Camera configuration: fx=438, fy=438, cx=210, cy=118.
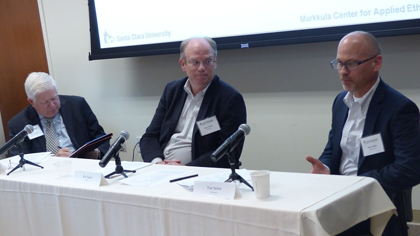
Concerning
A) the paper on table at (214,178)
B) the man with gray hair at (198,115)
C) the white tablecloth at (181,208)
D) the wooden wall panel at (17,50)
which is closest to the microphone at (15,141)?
the white tablecloth at (181,208)

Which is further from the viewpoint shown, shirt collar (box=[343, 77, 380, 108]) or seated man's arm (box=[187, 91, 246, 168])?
seated man's arm (box=[187, 91, 246, 168])

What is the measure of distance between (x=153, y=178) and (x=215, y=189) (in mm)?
442

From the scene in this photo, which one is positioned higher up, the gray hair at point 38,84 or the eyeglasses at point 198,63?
the eyeglasses at point 198,63

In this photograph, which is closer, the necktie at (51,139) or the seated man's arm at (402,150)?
the seated man's arm at (402,150)

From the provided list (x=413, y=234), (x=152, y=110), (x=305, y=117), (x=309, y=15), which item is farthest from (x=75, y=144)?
(x=413, y=234)

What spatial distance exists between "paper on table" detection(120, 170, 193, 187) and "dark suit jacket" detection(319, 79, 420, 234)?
0.84 m

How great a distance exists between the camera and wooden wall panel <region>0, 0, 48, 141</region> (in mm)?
4402

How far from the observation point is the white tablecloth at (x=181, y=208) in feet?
4.57

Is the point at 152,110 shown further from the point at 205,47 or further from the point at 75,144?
the point at 205,47

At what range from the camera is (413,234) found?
9.45 feet

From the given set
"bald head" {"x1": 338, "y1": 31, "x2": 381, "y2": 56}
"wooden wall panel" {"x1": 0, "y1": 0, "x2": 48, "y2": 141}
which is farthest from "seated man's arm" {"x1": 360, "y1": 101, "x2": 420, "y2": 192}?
"wooden wall panel" {"x1": 0, "y1": 0, "x2": 48, "y2": 141}

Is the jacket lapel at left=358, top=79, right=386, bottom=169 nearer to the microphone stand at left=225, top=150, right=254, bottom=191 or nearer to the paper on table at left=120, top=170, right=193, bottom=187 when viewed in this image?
the microphone stand at left=225, top=150, right=254, bottom=191

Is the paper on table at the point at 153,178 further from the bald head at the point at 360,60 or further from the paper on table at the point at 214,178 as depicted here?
the bald head at the point at 360,60

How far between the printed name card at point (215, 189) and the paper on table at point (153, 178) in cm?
29
